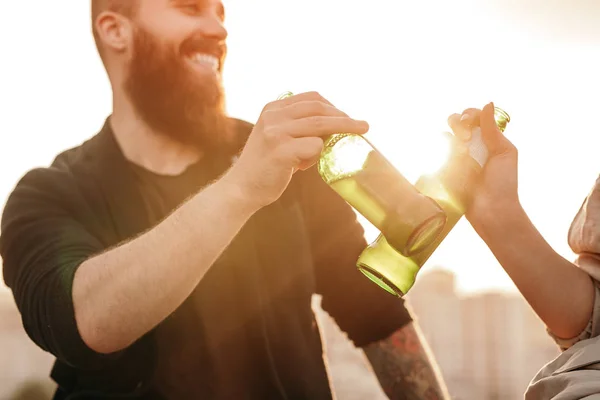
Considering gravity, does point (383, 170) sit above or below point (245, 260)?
above

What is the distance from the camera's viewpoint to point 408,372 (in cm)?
187

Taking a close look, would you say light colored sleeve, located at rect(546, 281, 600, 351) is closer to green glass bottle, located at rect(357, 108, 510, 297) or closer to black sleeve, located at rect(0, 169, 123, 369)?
green glass bottle, located at rect(357, 108, 510, 297)

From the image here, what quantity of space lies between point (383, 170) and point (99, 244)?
2.50 ft

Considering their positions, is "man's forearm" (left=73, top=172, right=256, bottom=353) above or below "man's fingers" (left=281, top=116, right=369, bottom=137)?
below

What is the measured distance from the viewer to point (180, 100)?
2.06 m

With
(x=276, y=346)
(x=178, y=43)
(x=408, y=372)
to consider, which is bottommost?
(x=408, y=372)

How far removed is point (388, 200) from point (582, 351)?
392 mm

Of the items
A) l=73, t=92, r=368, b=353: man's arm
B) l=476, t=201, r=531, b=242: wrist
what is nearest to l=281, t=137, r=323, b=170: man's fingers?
l=73, t=92, r=368, b=353: man's arm

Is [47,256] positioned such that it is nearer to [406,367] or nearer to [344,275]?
[344,275]

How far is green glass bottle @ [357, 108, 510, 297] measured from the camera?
54.7 inches

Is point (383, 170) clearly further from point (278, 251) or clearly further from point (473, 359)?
point (473, 359)

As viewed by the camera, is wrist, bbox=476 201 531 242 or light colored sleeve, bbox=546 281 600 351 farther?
wrist, bbox=476 201 531 242

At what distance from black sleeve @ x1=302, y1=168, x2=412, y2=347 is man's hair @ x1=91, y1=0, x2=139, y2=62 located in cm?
72

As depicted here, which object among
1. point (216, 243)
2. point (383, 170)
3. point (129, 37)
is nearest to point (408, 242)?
point (383, 170)
